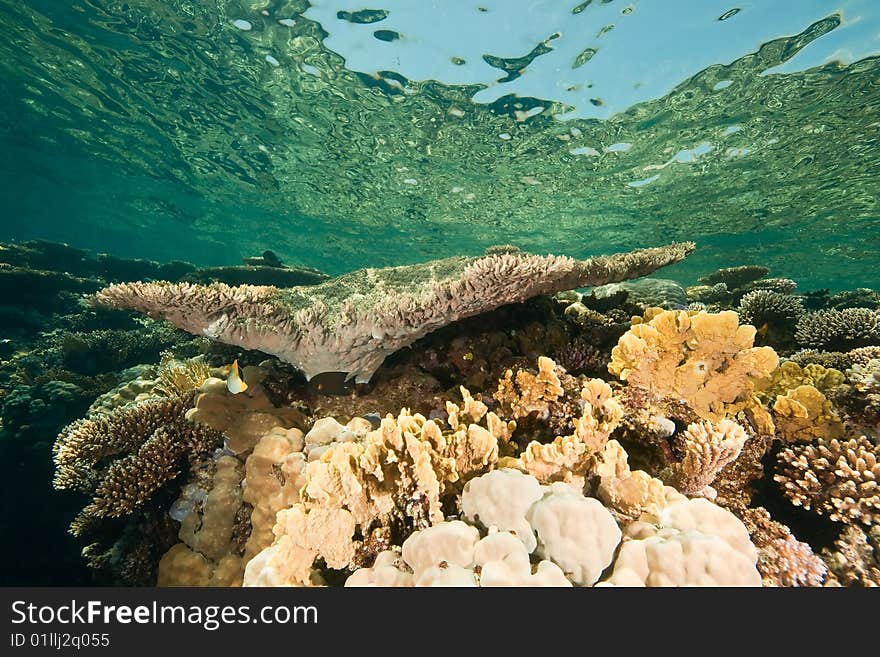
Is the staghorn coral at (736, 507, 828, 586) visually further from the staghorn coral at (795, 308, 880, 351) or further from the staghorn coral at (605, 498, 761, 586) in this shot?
the staghorn coral at (795, 308, 880, 351)

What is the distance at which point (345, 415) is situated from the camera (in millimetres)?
3990

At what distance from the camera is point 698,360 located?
3162 mm

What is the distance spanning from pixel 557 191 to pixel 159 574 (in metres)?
24.3

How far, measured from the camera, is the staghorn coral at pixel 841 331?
484 centimetres

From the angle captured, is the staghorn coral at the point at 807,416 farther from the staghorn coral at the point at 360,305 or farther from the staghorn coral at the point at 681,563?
the staghorn coral at the point at 681,563

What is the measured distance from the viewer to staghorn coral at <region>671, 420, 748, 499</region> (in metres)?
2.47

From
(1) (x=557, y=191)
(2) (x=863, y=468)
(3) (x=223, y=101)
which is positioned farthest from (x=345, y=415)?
(1) (x=557, y=191)

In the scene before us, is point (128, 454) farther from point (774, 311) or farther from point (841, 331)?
point (841, 331)

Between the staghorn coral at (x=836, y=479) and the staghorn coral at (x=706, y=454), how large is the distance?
29.7 inches

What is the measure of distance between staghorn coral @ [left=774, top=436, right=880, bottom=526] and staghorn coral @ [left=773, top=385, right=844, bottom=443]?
0.35ft

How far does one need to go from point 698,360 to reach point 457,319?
2.25 metres

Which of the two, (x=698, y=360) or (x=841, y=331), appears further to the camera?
(x=841, y=331)

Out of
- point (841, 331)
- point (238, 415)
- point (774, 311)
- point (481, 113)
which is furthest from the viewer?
point (481, 113)

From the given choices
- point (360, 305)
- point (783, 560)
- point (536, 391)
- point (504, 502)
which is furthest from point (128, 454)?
point (783, 560)
